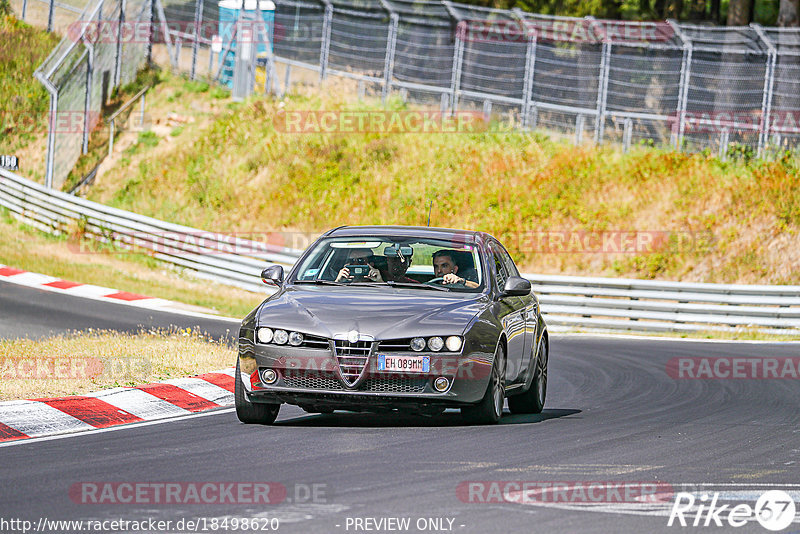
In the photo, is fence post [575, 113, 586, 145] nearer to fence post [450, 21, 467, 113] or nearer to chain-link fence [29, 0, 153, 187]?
fence post [450, 21, 467, 113]

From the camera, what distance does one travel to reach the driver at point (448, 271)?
10617mm

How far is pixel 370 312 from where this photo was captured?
945cm

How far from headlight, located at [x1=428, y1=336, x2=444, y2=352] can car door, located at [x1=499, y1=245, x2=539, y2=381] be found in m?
1.64

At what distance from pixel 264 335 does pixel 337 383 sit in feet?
2.13

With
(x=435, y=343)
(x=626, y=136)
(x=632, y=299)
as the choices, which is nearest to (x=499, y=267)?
(x=435, y=343)

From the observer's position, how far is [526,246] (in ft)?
99.4

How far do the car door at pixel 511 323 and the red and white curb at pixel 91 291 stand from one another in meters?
11.4

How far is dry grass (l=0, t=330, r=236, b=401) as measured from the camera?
11.2 m

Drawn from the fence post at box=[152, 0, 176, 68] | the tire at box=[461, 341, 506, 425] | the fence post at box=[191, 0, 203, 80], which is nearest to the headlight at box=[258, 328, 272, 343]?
the tire at box=[461, 341, 506, 425]

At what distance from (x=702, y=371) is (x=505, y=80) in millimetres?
17250

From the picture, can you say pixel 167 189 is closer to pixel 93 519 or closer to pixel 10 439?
pixel 10 439

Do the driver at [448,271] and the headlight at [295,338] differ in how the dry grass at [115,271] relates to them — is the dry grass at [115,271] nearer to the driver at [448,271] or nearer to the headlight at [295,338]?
the driver at [448,271]

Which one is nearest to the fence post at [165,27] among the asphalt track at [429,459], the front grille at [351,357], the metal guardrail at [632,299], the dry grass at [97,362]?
the metal guardrail at [632,299]

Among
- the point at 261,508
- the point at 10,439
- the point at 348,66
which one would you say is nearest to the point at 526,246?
the point at 348,66
